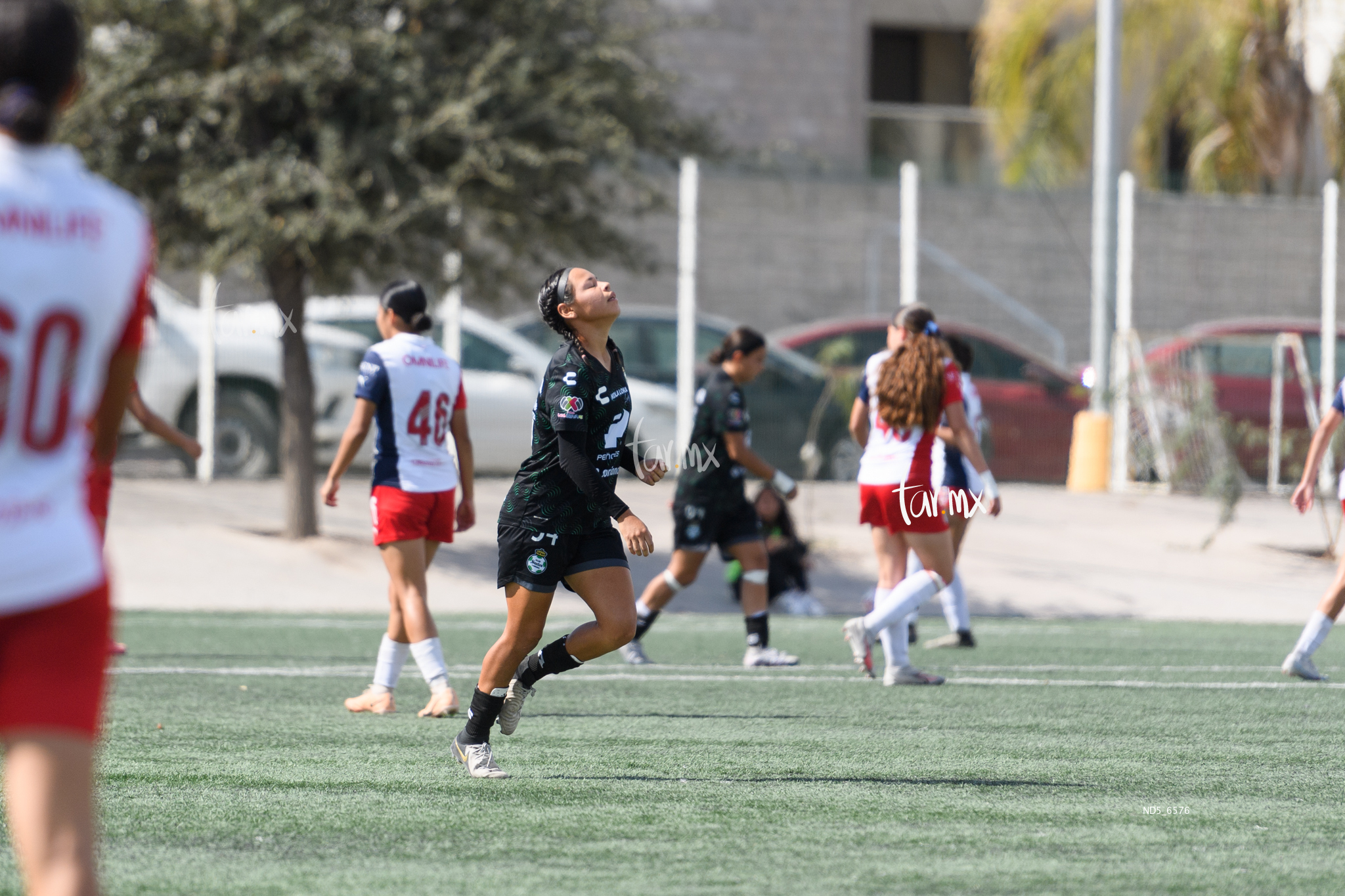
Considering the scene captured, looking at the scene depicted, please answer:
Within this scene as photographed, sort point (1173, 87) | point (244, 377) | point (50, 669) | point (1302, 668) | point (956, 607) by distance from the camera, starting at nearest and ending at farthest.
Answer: point (50, 669), point (1302, 668), point (956, 607), point (244, 377), point (1173, 87)

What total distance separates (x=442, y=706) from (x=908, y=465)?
8.72 feet

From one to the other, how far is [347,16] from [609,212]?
299 centimetres

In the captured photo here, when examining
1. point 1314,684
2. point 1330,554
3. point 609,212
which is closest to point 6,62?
point 1314,684

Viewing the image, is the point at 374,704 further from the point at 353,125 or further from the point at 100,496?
the point at 353,125

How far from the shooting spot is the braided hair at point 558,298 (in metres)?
5.72

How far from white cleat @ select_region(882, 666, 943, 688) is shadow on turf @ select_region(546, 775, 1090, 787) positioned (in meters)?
2.83

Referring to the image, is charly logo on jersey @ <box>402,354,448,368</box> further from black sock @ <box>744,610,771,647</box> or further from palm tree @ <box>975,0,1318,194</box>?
palm tree @ <box>975,0,1318,194</box>

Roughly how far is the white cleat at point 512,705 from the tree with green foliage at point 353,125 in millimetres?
8452

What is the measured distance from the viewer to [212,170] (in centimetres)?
1437

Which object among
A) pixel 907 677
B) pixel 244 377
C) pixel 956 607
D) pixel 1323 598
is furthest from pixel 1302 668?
pixel 244 377

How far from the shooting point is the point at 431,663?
7387mm

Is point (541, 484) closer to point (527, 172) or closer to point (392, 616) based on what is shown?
point (392, 616)

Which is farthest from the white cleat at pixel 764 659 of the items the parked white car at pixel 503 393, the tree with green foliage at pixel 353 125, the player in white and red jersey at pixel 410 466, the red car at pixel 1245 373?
the red car at pixel 1245 373

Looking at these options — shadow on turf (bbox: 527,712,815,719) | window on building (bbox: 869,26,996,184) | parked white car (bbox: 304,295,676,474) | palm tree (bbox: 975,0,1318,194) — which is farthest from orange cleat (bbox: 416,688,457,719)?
palm tree (bbox: 975,0,1318,194)
